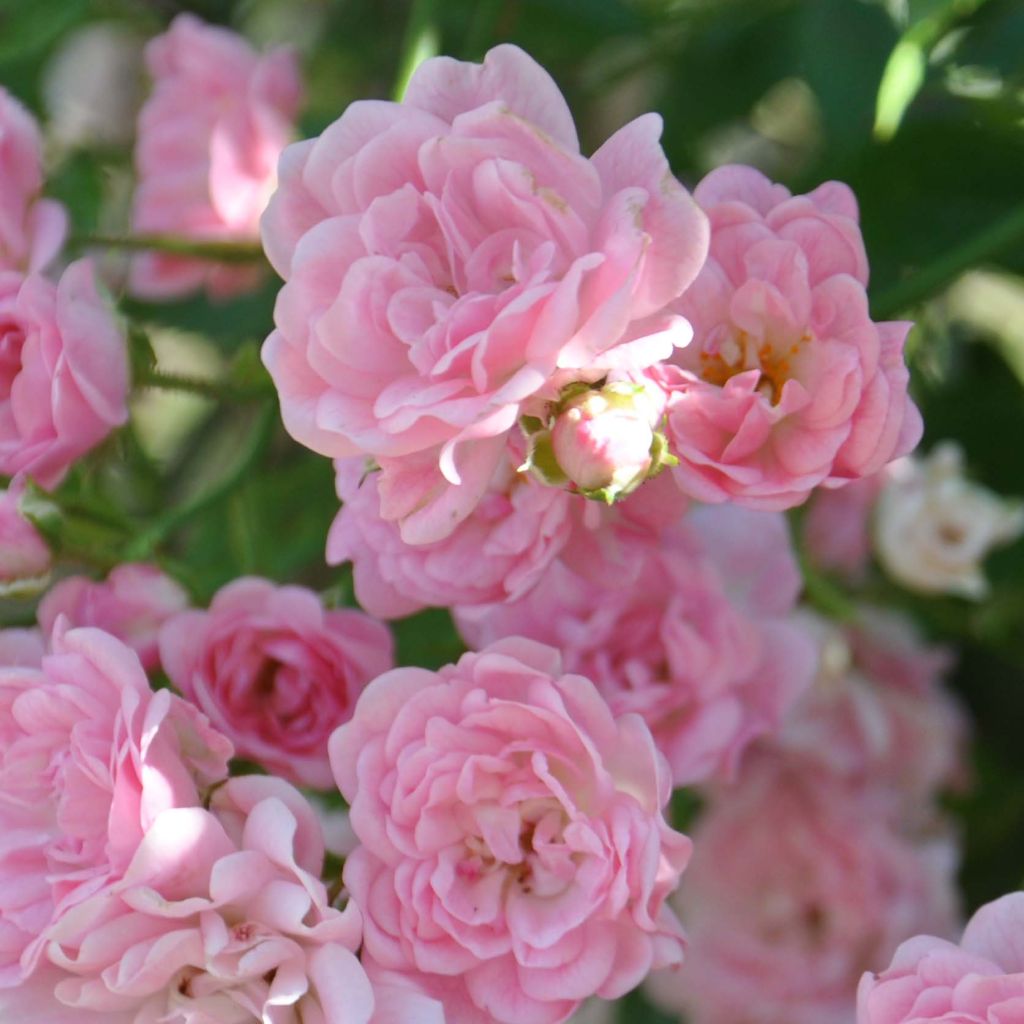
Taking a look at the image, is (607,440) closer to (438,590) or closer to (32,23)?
(438,590)

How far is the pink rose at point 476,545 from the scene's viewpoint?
0.42 metres

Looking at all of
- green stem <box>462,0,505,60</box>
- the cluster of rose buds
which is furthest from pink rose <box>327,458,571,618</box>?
green stem <box>462,0,505,60</box>

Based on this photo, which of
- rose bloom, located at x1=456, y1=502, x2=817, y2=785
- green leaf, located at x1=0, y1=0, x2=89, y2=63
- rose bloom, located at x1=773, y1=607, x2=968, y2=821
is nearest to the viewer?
rose bloom, located at x1=456, y1=502, x2=817, y2=785

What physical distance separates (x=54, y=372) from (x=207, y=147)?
30 centimetres

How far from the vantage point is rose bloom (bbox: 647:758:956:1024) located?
712 mm

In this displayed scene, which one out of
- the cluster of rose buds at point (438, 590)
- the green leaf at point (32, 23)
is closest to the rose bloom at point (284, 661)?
the cluster of rose buds at point (438, 590)

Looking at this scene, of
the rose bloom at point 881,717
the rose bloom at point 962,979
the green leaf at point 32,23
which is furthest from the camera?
the rose bloom at point 881,717

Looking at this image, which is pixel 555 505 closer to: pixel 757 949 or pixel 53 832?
pixel 53 832

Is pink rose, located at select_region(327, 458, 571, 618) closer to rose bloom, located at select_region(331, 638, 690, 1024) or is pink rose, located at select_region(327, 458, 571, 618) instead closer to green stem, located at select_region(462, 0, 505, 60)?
rose bloom, located at select_region(331, 638, 690, 1024)

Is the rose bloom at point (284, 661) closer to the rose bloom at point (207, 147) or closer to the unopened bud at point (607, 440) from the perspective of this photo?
the unopened bud at point (607, 440)

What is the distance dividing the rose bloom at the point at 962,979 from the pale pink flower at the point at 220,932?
128mm

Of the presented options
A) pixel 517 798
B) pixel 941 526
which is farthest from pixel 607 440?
pixel 941 526

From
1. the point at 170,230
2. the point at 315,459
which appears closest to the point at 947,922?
the point at 315,459

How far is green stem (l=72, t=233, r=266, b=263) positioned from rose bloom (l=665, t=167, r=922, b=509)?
0.80 feet
